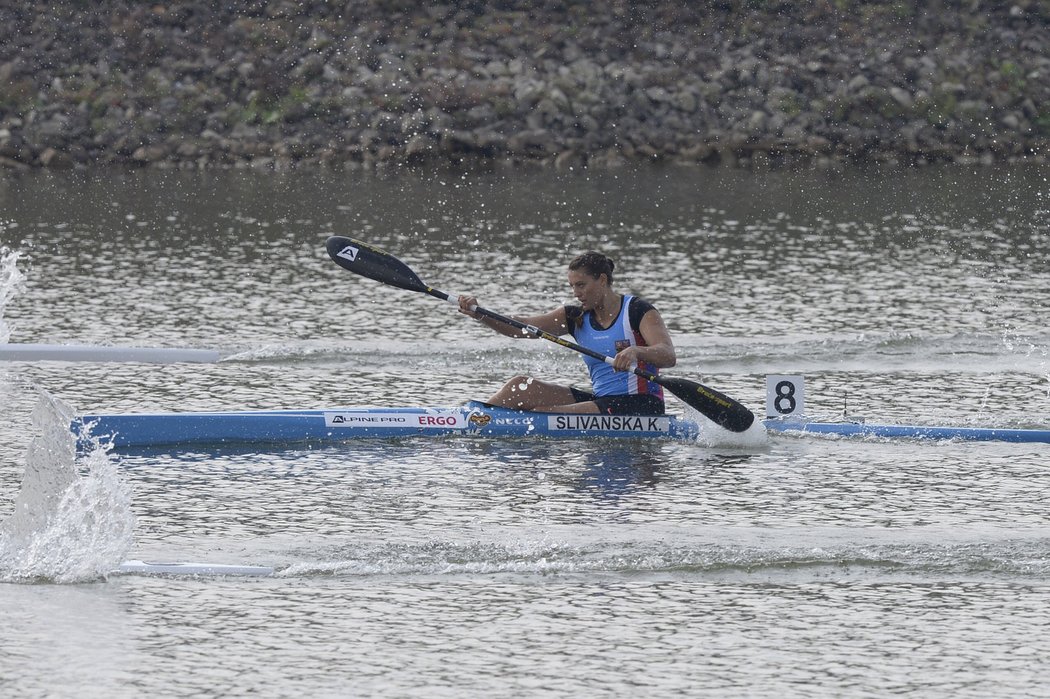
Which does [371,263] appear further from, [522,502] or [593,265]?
[522,502]

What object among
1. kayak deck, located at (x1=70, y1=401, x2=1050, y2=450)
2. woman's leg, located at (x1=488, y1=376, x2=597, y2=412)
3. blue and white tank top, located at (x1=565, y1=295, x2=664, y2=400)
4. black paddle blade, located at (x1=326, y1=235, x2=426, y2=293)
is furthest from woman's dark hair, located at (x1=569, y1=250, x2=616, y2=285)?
black paddle blade, located at (x1=326, y1=235, x2=426, y2=293)

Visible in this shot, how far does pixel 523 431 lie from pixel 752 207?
1556 centimetres

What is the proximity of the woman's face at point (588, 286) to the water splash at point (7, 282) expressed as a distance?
6.81 metres

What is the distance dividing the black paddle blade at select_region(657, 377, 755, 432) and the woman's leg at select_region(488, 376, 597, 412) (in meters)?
0.85

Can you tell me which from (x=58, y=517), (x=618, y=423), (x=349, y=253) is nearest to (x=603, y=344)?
(x=618, y=423)

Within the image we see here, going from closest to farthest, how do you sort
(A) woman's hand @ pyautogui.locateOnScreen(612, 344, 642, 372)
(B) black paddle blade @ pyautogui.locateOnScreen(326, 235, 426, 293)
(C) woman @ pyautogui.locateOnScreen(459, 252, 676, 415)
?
(A) woman's hand @ pyautogui.locateOnScreen(612, 344, 642, 372) → (C) woman @ pyautogui.locateOnScreen(459, 252, 676, 415) → (B) black paddle blade @ pyautogui.locateOnScreen(326, 235, 426, 293)

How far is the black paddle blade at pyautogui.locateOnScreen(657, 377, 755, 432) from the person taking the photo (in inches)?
554

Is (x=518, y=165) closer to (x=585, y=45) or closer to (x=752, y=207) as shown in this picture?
(x=585, y=45)

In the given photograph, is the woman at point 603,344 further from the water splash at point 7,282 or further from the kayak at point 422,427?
the water splash at point 7,282

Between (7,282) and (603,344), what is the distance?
9154 mm

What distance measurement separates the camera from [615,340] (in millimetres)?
14391

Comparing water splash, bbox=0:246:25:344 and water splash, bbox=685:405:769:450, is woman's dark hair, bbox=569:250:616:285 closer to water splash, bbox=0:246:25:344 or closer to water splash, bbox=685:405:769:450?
water splash, bbox=685:405:769:450

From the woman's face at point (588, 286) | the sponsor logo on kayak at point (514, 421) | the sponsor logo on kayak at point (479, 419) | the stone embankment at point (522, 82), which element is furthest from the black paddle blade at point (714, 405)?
the stone embankment at point (522, 82)

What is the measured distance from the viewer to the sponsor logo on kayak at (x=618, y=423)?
14.5 meters
